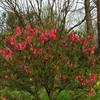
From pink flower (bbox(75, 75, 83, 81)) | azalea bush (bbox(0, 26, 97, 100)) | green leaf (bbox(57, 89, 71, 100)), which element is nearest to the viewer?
azalea bush (bbox(0, 26, 97, 100))

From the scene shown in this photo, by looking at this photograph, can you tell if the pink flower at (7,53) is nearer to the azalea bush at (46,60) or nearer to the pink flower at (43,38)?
the azalea bush at (46,60)

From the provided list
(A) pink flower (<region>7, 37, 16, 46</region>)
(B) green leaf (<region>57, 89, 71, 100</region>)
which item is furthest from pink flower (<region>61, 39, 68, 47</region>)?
(B) green leaf (<region>57, 89, 71, 100</region>)

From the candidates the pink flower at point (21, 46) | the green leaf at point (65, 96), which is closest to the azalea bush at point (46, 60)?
the pink flower at point (21, 46)

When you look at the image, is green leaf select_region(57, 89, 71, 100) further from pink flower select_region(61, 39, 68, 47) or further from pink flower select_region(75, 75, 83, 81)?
pink flower select_region(61, 39, 68, 47)

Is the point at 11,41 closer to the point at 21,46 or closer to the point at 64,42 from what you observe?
the point at 21,46

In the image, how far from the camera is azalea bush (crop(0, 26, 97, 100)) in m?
7.02

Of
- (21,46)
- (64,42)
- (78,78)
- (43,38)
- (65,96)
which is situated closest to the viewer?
(21,46)

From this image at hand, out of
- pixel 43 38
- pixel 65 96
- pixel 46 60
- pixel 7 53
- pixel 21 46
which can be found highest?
pixel 43 38

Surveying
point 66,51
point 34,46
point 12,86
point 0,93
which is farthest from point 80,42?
point 0,93

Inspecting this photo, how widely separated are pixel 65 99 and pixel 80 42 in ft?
9.66

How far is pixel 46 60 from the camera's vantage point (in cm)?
710

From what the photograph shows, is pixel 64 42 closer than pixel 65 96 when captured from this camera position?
Yes

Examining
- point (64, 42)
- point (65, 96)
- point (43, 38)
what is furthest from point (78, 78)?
point (65, 96)

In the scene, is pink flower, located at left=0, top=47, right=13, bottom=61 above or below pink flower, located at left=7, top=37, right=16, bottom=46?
below
